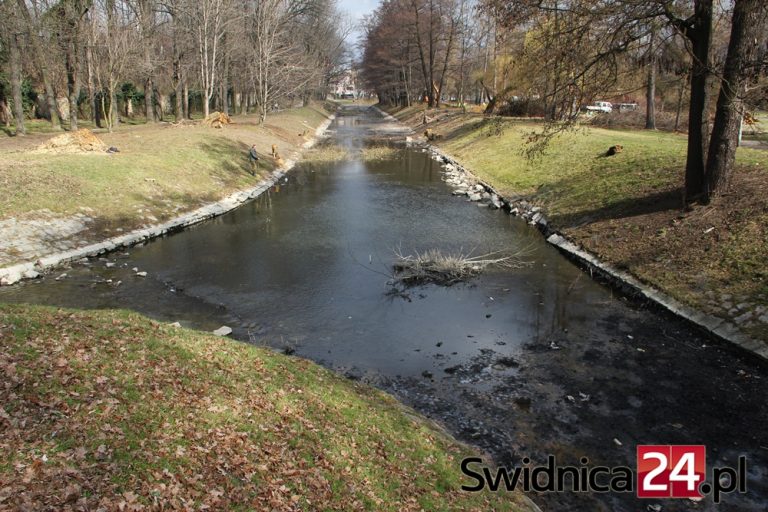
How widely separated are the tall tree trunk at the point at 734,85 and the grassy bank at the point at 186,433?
42.2 feet

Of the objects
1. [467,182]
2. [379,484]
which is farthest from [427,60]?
[379,484]

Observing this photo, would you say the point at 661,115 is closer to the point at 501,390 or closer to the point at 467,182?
the point at 467,182

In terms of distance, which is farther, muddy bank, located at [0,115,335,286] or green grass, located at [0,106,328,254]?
green grass, located at [0,106,328,254]

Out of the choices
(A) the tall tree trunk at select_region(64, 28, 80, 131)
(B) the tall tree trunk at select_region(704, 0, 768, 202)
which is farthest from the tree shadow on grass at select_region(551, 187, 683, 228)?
(A) the tall tree trunk at select_region(64, 28, 80, 131)

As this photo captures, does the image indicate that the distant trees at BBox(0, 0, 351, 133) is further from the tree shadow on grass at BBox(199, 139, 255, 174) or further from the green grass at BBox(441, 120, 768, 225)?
the green grass at BBox(441, 120, 768, 225)

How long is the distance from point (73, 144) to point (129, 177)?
5057mm

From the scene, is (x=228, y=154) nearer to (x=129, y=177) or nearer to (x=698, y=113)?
(x=129, y=177)

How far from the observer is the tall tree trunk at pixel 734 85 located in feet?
46.1

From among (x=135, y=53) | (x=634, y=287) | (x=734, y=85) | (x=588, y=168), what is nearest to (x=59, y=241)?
(x=634, y=287)

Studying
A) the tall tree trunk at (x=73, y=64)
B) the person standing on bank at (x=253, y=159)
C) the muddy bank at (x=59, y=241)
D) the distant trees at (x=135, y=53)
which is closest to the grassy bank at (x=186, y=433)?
the muddy bank at (x=59, y=241)

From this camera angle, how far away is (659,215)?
17188 mm

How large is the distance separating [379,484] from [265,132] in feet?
140

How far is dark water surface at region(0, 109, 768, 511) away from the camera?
859 cm
